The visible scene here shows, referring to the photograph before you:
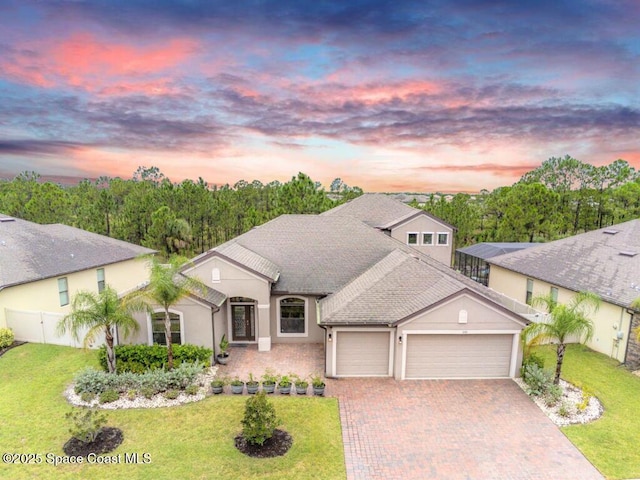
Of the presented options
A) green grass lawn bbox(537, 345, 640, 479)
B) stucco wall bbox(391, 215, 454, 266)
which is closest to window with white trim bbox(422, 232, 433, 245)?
stucco wall bbox(391, 215, 454, 266)

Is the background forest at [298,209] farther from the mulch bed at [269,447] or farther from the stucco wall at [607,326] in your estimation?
the mulch bed at [269,447]

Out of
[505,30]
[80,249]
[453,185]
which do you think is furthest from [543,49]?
[80,249]

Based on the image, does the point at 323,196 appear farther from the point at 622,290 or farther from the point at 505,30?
the point at 622,290

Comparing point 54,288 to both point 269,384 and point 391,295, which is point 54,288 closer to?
point 269,384

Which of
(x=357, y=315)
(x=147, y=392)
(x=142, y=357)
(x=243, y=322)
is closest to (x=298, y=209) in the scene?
(x=243, y=322)

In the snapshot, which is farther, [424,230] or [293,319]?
[424,230]

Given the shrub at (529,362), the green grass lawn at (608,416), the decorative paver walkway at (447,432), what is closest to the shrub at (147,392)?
the decorative paver walkway at (447,432)
